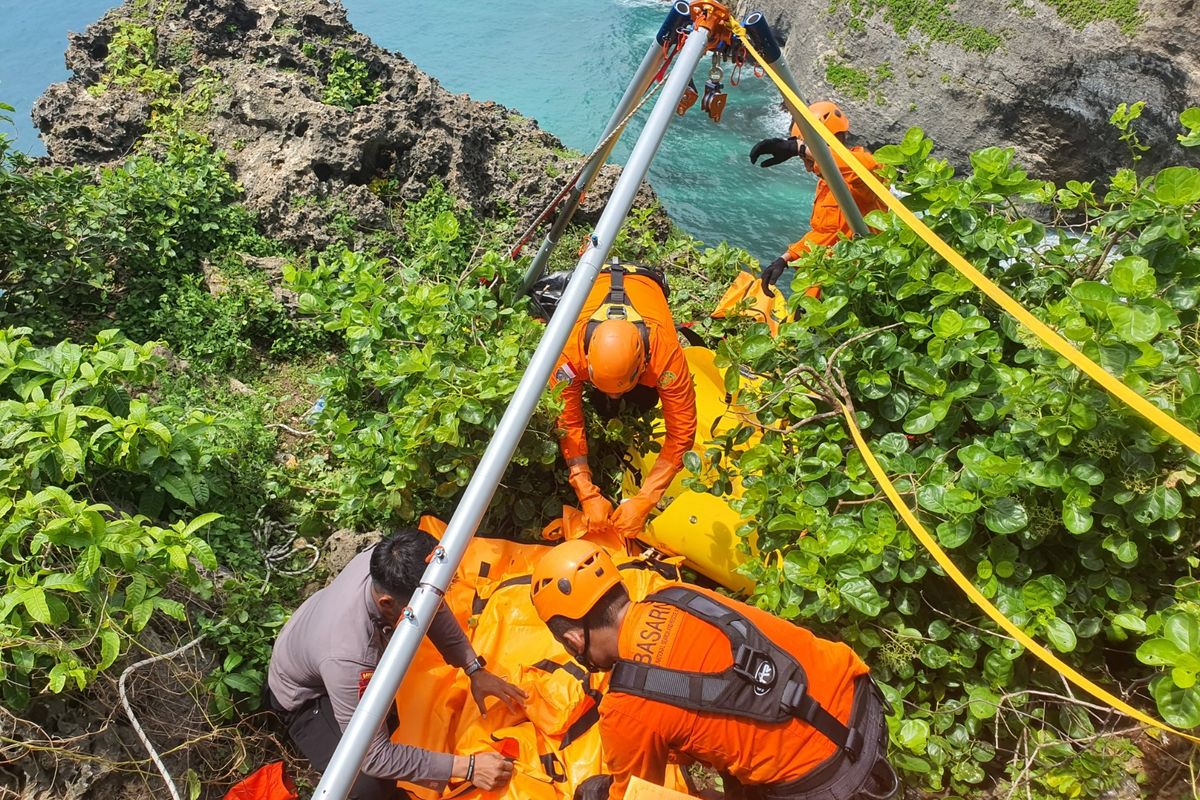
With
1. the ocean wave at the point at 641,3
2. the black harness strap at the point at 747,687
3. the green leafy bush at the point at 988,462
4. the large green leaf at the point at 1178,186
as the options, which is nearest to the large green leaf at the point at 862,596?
the green leafy bush at the point at 988,462

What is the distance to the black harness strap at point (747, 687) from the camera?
2.23 meters

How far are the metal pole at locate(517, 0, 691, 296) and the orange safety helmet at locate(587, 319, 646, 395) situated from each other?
0.89 metres

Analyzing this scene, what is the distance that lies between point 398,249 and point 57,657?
13.4ft

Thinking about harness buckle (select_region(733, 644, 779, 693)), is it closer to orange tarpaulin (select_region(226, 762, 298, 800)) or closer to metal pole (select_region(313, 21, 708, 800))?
metal pole (select_region(313, 21, 708, 800))

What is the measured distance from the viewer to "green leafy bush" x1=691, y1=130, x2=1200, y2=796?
6.97 feet

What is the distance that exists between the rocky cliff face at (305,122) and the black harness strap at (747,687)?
4.60 meters

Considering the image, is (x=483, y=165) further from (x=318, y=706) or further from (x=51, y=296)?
(x=318, y=706)

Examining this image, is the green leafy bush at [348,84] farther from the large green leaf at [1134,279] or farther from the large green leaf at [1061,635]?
the large green leaf at [1061,635]

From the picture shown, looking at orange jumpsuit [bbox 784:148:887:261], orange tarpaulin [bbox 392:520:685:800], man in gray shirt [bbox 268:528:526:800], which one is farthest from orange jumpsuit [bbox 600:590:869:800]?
orange jumpsuit [bbox 784:148:887:261]

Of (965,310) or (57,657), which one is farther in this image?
(965,310)

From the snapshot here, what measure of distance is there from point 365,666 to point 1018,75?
61.5 feet

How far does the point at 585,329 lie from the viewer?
136 inches

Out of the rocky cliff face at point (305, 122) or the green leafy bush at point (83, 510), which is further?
the rocky cliff face at point (305, 122)

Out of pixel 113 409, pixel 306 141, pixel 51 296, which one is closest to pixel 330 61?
pixel 306 141
